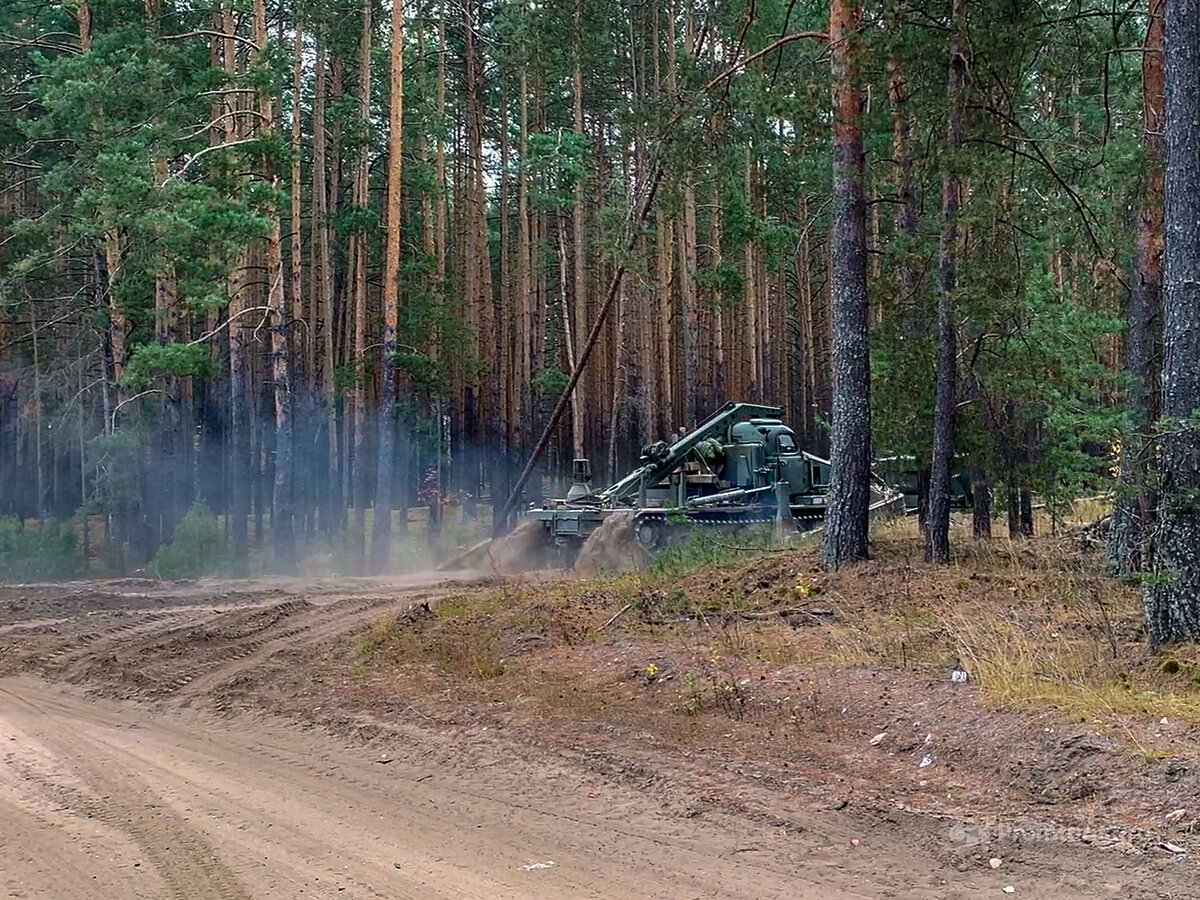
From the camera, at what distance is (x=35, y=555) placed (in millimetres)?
20328

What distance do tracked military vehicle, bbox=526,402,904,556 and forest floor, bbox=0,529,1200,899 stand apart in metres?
5.72

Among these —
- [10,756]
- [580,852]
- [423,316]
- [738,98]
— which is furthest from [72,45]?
Answer: [580,852]

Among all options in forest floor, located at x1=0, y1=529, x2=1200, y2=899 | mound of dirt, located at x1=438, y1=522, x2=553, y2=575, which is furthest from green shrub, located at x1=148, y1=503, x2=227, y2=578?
forest floor, located at x1=0, y1=529, x2=1200, y2=899

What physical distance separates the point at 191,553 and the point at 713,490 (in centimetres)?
966

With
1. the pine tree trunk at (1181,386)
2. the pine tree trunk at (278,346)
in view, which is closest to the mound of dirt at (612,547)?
the pine tree trunk at (278,346)

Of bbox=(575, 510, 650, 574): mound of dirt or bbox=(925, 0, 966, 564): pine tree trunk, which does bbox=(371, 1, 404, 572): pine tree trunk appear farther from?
bbox=(925, 0, 966, 564): pine tree trunk

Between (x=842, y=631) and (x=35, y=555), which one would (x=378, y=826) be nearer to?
(x=842, y=631)

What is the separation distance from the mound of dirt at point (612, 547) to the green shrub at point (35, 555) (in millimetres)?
10355

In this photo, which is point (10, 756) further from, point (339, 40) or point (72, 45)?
point (339, 40)

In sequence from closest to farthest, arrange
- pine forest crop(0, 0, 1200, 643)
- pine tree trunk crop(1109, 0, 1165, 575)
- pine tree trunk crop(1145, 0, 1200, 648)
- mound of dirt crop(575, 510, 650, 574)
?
pine tree trunk crop(1145, 0, 1200, 648) < pine tree trunk crop(1109, 0, 1165, 575) < pine forest crop(0, 0, 1200, 643) < mound of dirt crop(575, 510, 650, 574)

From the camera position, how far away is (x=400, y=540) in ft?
77.4

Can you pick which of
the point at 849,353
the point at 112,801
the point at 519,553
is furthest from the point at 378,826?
the point at 519,553

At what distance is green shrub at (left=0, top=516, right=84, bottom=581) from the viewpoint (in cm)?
1997

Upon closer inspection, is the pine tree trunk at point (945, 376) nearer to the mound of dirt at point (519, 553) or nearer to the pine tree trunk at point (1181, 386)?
the pine tree trunk at point (1181, 386)
